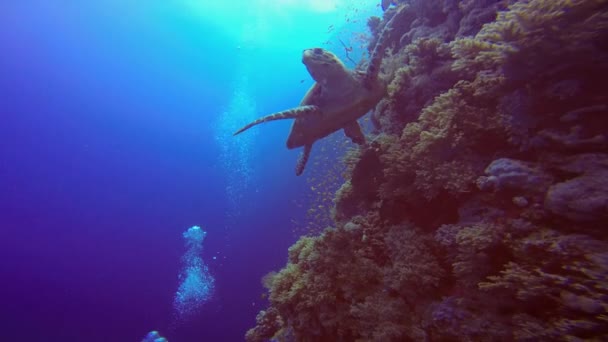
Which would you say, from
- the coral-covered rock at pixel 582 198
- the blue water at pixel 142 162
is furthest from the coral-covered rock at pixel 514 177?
the blue water at pixel 142 162

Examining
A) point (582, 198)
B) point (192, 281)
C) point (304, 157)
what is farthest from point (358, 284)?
point (192, 281)

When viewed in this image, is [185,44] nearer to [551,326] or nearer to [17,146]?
[17,146]

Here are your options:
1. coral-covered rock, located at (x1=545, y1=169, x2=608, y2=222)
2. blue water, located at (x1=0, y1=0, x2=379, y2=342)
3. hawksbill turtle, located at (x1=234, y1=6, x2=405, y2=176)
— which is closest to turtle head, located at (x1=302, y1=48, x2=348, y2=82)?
hawksbill turtle, located at (x1=234, y1=6, x2=405, y2=176)

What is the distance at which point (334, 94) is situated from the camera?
5488 millimetres

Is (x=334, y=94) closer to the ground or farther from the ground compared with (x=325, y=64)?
closer to the ground

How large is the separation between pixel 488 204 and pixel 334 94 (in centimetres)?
344

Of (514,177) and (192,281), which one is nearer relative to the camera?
(514,177)

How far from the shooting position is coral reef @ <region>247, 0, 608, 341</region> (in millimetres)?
2250

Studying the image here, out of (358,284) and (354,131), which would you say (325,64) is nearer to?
(354,131)

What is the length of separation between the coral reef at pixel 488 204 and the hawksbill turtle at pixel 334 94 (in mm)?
606

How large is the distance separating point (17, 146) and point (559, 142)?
47.4 metres

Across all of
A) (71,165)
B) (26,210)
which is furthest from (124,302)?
(71,165)

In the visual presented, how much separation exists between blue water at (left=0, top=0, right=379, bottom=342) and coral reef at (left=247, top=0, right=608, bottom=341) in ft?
61.0

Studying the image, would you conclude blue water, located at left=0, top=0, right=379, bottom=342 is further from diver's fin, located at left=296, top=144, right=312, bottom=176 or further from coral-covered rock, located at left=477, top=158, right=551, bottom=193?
coral-covered rock, located at left=477, top=158, right=551, bottom=193
